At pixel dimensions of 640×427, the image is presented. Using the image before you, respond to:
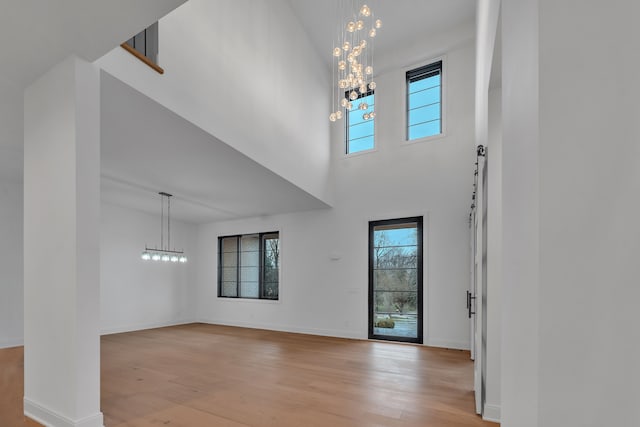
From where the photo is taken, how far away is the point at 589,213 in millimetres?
561

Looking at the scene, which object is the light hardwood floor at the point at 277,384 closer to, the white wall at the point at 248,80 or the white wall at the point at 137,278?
the white wall at the point at 137,278

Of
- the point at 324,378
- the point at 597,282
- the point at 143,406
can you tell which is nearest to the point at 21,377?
the point at 143,406

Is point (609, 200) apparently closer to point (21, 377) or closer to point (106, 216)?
point (21, 377)

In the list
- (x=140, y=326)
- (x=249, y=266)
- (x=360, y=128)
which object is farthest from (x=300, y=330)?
(x=360, y=128)

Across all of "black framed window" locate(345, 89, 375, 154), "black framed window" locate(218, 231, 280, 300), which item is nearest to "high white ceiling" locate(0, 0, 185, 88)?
"black framed window" locate(345, 89, 375, 154)

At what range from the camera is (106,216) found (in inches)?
277

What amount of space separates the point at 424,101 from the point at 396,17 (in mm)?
1595

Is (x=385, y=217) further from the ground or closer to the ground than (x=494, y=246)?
further from the ground

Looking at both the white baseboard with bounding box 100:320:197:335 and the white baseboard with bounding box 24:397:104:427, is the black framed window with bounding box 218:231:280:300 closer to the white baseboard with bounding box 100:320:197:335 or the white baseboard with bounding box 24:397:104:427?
the white baseboard with bounding box 100:320:197:335

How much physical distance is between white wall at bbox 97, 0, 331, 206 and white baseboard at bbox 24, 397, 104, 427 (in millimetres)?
2658

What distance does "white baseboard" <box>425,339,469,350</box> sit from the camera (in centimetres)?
553

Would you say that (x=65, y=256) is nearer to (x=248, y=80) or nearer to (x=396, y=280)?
(x=248, y=80)

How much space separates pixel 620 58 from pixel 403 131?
20.7 ft

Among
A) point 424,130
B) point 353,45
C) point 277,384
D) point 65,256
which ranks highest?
point 353,45
